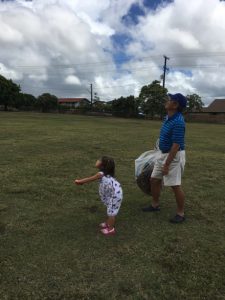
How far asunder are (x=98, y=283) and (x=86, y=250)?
719 mm

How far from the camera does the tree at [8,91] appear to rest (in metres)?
66.8

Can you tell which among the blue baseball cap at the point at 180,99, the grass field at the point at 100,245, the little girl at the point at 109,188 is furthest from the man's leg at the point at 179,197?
the blue baseball cap at the point at 180,99

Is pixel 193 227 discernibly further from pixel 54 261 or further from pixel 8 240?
pixel 8 240

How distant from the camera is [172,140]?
5.12m

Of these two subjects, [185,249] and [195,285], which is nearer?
[195,285]

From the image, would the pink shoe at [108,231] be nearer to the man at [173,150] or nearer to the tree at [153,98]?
the man at [173,150]

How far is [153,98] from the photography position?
66562mm

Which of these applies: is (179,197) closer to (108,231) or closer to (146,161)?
(146,161)

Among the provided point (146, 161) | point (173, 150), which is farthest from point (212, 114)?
point (173, 150)

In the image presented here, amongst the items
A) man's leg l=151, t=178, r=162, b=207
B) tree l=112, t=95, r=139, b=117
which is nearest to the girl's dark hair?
man's leg l=151, t=178, r=162, b=207

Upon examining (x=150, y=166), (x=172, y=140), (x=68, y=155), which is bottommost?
(x=68, y=155)

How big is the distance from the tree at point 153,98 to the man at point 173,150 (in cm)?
6055

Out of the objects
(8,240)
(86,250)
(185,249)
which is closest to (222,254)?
(185,249)

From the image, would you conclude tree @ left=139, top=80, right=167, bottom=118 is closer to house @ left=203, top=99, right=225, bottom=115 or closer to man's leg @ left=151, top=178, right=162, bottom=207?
house @ left=203, top=99, right=225, bottom=115
